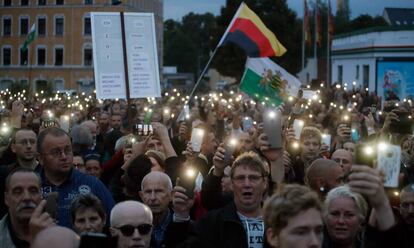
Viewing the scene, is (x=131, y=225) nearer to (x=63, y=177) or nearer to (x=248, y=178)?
(x=248, y=178)

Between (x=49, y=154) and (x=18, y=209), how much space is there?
1171 millimetres

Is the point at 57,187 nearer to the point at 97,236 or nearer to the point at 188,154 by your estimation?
the point at 188,154

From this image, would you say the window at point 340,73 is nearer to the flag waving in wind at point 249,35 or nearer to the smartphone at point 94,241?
the flag waving in wind at point 249,35

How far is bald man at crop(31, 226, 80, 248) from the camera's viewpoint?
11.4 ft

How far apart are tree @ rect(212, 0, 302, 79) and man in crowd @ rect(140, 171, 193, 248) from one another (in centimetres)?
5798

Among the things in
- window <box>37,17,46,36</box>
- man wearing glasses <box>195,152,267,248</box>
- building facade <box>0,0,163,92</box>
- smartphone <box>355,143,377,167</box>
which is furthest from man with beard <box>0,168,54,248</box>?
window <box>37,17,46,36</box>

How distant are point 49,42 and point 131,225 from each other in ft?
256

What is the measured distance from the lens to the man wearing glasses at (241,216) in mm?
5578

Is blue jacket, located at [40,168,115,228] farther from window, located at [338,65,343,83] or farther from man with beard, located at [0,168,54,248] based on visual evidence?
window, located at [338,65,343,83]

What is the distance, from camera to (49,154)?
6750mm

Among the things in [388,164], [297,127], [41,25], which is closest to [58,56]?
[41,25]

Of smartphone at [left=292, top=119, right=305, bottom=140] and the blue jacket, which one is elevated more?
smartphone at [left=292, top=119, right=305, bottom=140]

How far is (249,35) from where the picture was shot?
17.2m

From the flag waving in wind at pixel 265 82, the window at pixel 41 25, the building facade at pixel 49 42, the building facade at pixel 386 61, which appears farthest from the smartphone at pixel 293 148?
the window at pixel 41 25
